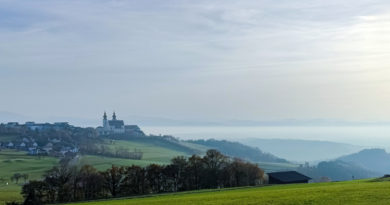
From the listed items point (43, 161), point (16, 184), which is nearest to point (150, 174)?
point (16, 184)

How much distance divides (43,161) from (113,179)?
115 meters

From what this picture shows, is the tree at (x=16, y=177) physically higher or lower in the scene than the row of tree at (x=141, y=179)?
lower

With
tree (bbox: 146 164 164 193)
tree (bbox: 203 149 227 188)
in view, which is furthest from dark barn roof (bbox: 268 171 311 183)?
tree (bbox: 146 164 164 193)

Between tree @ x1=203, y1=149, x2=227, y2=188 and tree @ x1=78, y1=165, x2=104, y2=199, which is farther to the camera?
tree @ x1=203, y1=149, x2=227, y2=188

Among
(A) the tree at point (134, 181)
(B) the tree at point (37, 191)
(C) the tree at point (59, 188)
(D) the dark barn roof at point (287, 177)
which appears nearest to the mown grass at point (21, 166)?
(C) the tree at point (59, 188)

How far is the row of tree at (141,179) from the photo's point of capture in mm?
75812

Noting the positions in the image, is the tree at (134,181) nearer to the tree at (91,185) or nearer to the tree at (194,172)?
the tree at (91,185)

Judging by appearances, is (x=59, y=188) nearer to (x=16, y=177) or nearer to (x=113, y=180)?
(x=113, y=180)

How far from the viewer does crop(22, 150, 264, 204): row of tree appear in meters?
75.8

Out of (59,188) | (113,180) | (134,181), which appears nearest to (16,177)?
(59,188)

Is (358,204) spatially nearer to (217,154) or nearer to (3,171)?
(217,154)

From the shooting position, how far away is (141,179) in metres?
80.2

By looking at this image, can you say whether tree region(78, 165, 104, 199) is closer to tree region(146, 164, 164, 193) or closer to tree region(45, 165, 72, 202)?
tree region(45, 165, 72, 202)

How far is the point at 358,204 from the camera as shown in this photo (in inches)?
1206
